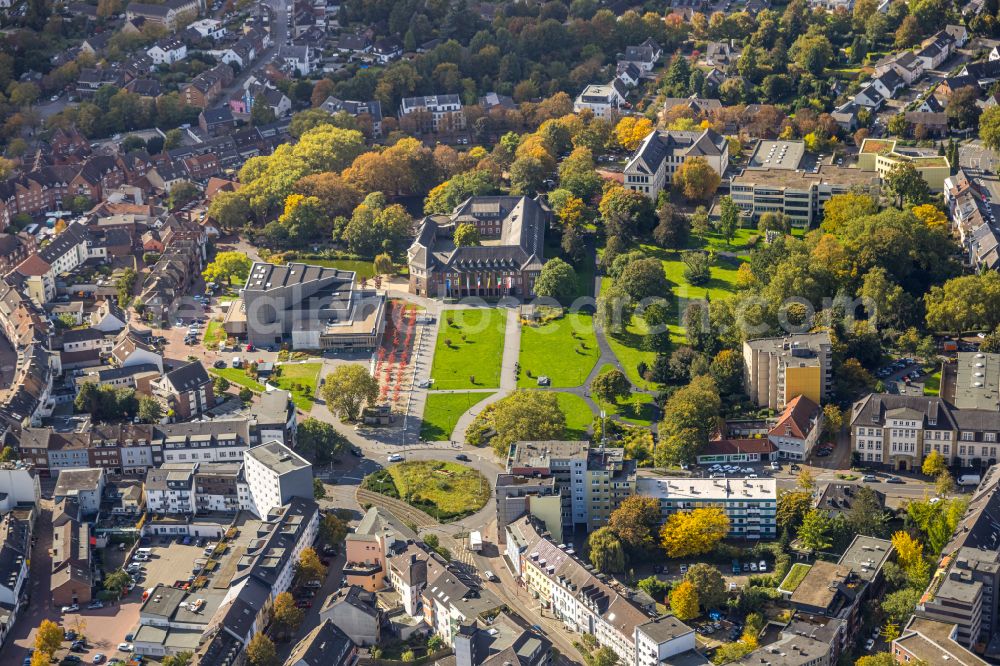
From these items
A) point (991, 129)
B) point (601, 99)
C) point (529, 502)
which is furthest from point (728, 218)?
point (529, 502)

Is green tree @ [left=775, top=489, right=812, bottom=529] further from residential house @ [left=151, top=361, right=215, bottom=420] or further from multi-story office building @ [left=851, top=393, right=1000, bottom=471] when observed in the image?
residential house @ [left=151, top=361, right=215, bottom=420]

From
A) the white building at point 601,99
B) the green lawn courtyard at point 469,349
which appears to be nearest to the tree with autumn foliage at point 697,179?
the white building at point 601,99

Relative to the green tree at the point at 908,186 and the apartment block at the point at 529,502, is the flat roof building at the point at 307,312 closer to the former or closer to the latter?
the apartment block at the point at 529,502

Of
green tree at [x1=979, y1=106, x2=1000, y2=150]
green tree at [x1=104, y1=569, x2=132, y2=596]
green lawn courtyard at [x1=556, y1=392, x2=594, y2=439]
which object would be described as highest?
green tree at [x1=979, y1=106, x2=1000, y2=150]

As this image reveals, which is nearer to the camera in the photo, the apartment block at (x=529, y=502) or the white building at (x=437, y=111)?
the apartment block at (x=529, y=502)

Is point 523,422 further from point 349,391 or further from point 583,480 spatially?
point 349,391

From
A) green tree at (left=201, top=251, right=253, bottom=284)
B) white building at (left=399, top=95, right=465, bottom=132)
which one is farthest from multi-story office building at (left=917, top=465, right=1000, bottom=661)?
white building at (left=399, top=95, right=465, bottom=132)

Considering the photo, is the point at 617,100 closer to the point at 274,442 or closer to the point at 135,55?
the point at 135,55
